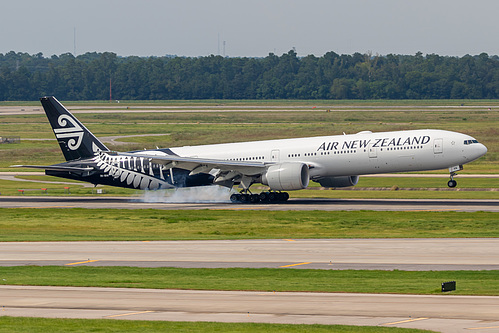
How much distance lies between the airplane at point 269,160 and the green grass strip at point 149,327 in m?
34.4

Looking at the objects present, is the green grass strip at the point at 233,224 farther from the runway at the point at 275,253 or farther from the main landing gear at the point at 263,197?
the main landing gear at the point at 263,197

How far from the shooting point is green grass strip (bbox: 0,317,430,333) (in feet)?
68.7

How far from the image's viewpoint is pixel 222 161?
5822cm

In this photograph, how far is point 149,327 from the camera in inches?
842

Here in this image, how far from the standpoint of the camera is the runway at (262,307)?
21938 millimetres

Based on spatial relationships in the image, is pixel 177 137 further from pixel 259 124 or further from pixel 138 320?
pixel 138 320

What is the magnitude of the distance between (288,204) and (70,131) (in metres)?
17.9

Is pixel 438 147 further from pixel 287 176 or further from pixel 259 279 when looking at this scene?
pixel 259 279

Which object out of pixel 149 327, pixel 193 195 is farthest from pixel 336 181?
pixel 149 327

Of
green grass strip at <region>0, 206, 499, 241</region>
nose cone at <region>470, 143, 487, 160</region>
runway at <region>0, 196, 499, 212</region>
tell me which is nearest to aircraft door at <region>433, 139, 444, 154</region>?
nose cone at <region>470, 143, 487, 160</region>

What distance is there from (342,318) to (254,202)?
36617mm

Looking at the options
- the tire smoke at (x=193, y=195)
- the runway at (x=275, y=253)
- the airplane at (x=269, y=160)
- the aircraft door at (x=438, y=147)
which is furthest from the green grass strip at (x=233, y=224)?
the tire smoke at (x=193, y=195)

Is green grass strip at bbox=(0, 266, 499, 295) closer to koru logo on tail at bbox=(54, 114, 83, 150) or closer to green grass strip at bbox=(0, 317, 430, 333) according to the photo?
green grass strip at bbox=(0, 317, 430, 333)

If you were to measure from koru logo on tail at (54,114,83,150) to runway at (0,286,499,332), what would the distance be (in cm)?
3540
